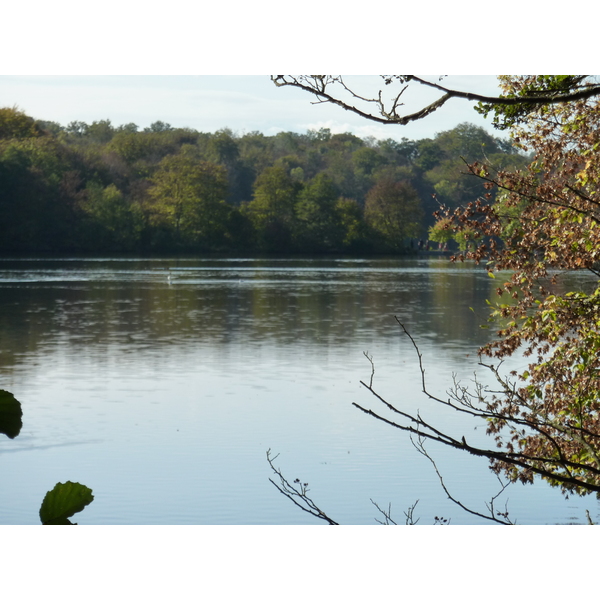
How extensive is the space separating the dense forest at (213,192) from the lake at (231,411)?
34.1 meters

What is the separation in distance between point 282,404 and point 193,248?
5525 cm

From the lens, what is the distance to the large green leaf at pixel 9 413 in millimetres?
1100

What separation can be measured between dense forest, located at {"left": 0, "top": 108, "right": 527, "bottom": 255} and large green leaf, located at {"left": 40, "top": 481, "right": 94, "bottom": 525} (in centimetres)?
5552

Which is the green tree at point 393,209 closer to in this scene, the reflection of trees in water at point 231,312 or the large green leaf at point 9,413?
the reflection of trees in water at point 231,312

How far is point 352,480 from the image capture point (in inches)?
336

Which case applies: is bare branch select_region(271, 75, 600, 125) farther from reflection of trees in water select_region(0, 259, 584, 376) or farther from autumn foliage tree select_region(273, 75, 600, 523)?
reflection of trees in water select_region(0, 259, 584, 376)

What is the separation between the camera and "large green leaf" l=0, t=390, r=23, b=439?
43.3 inches

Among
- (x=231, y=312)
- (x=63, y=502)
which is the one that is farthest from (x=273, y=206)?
(x=63, y=502)

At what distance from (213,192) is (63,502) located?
65.1 metres

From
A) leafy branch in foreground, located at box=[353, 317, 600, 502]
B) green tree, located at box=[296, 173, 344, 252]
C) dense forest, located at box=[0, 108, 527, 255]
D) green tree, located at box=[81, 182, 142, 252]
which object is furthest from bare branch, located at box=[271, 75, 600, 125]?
green tree, located at box=[296, 173, 344, 252]

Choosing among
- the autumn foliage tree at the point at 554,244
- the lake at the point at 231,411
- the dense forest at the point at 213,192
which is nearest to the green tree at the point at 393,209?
the dense forest at the point at 213,192

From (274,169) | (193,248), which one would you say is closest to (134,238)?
(193,248)
